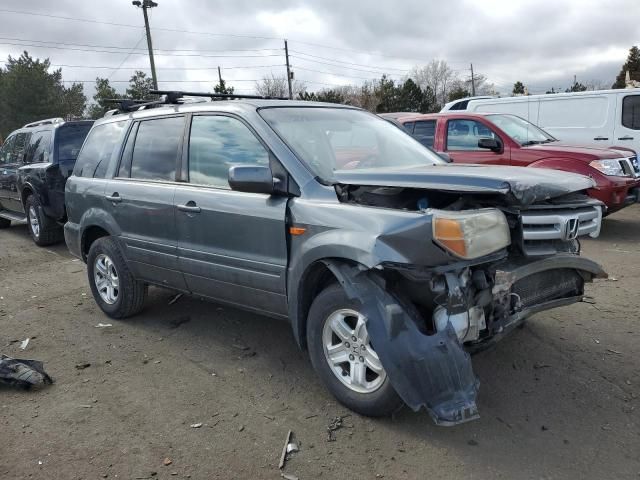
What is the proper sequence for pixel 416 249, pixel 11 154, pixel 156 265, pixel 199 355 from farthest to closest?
pixel 11 154 < pixel 156 265 < pixel 199 355 < pixel 416 249

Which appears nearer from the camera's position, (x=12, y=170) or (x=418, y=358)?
(x=418, y=358)

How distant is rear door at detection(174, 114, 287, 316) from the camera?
11.6ft

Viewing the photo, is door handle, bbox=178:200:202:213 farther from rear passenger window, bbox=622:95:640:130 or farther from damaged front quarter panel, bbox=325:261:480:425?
rear passenger window, bbox=622:95:640:130

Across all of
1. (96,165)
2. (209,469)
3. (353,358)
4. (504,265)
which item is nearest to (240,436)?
(209,469)

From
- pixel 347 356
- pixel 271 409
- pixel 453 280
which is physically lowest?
pixel 271 409

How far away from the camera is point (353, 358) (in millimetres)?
3137

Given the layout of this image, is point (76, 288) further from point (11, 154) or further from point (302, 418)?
point (11, 154)

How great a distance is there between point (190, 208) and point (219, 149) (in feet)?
1.62

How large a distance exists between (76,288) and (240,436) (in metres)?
4.08

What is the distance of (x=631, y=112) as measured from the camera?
9938mm

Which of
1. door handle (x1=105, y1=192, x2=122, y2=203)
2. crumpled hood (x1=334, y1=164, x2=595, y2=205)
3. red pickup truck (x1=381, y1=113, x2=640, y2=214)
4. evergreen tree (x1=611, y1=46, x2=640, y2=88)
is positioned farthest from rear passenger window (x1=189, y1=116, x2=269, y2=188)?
evergreen tree (x1=611, y1=46, x2=640, y2=88)

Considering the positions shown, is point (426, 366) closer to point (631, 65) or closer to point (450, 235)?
point (450, 235)

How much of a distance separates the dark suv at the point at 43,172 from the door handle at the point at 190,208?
502 centimetres

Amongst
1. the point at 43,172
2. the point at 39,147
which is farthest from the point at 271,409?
the point at 39,147
